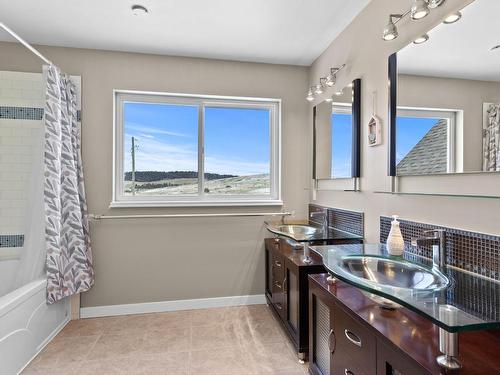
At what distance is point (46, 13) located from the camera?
2.05 m

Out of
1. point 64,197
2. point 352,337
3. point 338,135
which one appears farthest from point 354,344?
point 64,197

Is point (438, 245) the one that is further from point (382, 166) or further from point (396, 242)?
point (382, 166)

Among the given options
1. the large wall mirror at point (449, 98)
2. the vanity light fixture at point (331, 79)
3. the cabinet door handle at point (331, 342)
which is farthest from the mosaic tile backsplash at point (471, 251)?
the vanity light fixture at point (331, 79)

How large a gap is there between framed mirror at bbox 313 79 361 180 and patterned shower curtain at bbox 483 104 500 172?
2.96 ft

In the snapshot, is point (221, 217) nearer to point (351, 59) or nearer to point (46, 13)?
point (351, 59)

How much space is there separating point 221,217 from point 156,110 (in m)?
1.21

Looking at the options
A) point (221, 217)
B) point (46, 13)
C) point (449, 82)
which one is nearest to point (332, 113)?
point (449, 82)

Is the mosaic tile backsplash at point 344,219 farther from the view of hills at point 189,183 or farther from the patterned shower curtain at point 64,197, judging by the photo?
the patterned shower curtain at point 64,197

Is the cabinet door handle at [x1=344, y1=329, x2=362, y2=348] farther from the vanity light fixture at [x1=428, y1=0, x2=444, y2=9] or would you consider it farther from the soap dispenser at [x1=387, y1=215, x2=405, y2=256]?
the vanity light fixture at [x1=428, y1=0, x2=444, y2=9]

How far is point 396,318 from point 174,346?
1.64m

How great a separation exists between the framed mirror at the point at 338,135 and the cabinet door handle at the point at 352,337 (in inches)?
45.6

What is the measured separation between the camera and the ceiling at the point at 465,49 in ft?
3.92

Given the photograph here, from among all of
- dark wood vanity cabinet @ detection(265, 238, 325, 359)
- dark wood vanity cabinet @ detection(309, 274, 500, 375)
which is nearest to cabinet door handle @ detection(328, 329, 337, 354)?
dark wood vanity cabinet @ detection(309, 274, 500, 375)

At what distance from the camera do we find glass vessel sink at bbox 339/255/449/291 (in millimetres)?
1237
